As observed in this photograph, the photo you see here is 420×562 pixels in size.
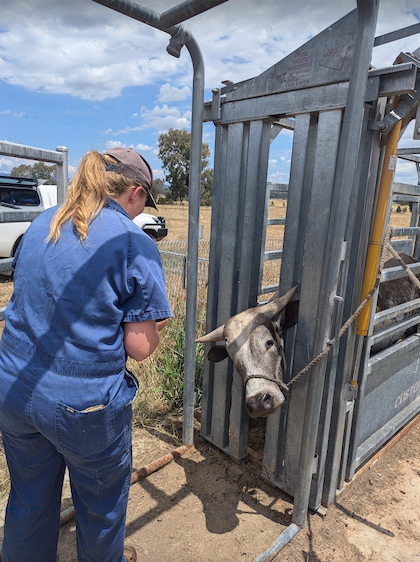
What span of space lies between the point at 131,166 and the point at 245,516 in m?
2.50

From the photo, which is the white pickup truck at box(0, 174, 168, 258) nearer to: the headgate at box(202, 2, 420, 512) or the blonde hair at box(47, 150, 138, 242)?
the headgate at box(202, 2, 420, 512)

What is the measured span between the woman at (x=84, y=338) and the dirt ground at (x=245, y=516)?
0.88 m

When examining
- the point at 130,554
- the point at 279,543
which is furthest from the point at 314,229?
the point at 130,554

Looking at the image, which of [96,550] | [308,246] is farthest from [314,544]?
[308,246]

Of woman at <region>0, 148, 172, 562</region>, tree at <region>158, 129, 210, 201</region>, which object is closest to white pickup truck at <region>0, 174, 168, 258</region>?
woman at <region>0, 148, 172, 562</region>

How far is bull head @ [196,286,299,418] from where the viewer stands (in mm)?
2377

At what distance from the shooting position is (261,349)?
101 inches

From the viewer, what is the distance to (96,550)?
1949mm

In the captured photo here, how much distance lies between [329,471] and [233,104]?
108 inches

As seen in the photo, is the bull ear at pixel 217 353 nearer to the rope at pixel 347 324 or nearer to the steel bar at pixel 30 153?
the rope at pixel 347 324

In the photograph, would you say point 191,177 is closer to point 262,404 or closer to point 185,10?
Result: point 185,10

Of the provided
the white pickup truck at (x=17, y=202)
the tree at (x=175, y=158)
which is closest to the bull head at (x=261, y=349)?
the white pickup truck at (x=17, y=202)

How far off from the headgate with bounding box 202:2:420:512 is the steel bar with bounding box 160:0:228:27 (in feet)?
2.44

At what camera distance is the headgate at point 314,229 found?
2.25m
